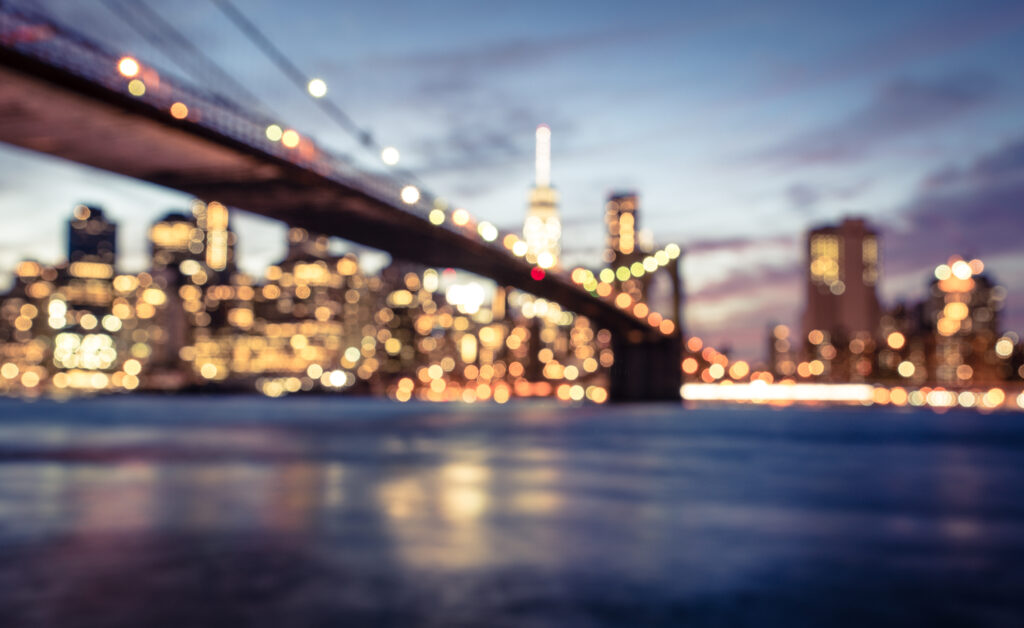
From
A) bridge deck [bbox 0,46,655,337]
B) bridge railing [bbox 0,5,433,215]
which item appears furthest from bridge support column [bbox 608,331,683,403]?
bridge railing [bbox 0,5,433,215]

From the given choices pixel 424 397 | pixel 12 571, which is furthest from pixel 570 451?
pixel 424 397

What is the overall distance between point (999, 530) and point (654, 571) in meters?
6.69

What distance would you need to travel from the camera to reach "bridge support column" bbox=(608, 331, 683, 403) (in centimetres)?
6769

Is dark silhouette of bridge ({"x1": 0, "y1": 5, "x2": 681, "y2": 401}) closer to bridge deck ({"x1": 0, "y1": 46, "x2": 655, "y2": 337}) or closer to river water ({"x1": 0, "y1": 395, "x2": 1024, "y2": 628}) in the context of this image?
bridge deck ({"x1": 0, "y1": 46, "x2": 655, "y2": 337})

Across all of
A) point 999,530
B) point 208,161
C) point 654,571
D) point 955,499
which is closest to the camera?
point 654,571

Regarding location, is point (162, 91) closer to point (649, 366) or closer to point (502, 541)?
point (502, 541)

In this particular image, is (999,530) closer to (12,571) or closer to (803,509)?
(803,509)

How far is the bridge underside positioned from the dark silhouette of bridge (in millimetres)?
33

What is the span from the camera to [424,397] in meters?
126

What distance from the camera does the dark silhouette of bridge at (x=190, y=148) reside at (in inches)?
736

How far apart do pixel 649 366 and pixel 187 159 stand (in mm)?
46513

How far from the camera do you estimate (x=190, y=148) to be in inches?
979

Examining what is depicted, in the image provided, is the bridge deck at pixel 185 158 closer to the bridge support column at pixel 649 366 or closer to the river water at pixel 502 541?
the river water at pixel 502 541

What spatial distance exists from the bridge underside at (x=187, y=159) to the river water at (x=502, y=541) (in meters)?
7.70
